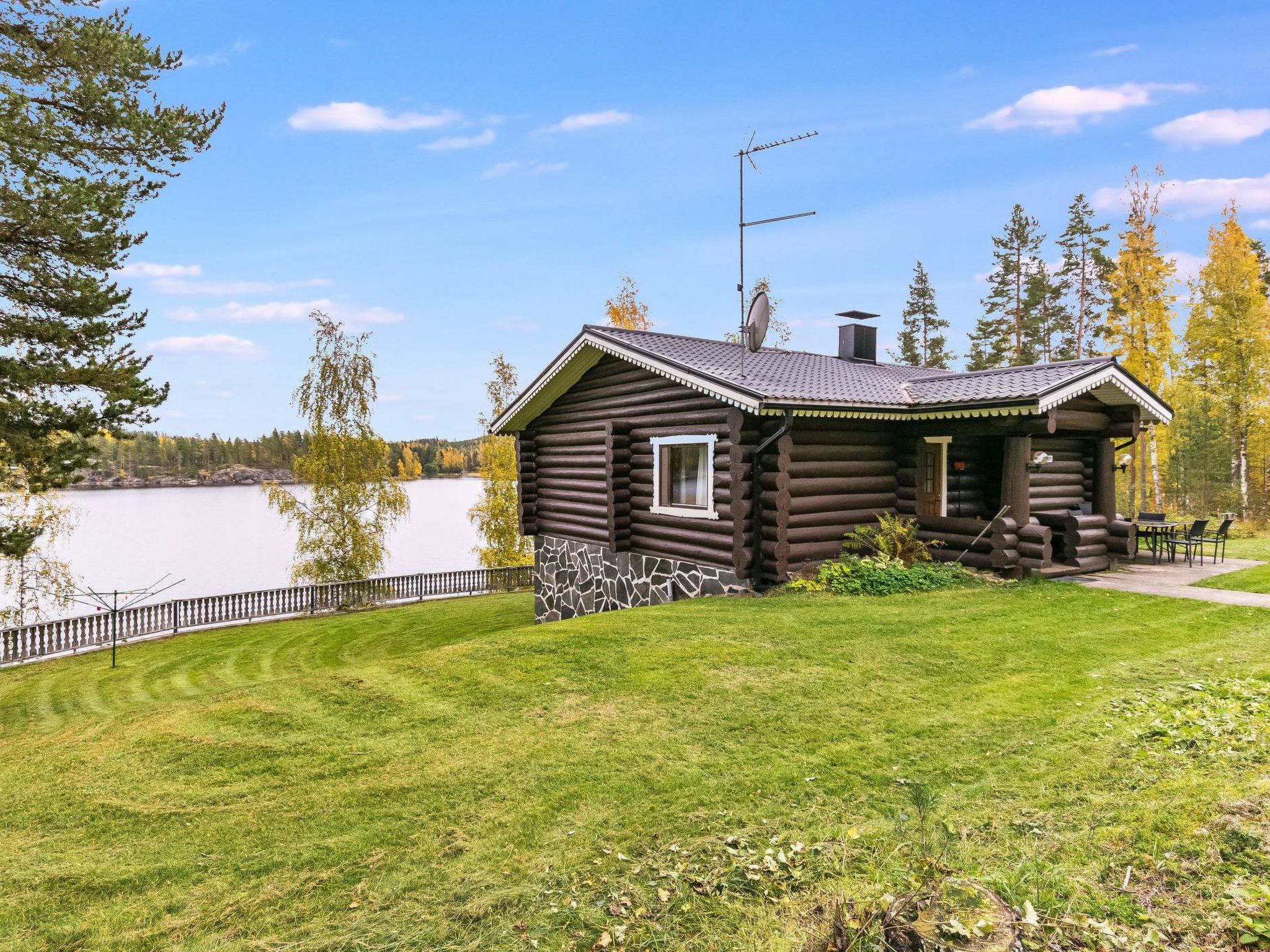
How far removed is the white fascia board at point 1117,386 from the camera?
9875mm

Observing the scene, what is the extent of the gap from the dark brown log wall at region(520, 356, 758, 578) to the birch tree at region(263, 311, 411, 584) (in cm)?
757

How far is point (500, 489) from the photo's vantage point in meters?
25.0

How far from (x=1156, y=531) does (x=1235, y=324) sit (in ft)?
53.8

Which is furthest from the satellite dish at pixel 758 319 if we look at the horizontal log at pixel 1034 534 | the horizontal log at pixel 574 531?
the horizontal log at pixel 1034 534

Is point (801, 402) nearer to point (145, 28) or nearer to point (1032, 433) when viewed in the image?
point (1032, 433)

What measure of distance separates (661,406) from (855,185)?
11.2m

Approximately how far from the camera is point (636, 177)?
79.2 feet

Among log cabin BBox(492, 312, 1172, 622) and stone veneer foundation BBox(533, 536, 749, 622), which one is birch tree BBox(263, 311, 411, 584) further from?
log cabin BBox(492, 312, 1172, 622)

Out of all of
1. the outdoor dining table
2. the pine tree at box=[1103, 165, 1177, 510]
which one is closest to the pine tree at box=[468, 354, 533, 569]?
the outdoor dining table

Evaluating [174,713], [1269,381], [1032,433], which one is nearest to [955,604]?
[1032,433]

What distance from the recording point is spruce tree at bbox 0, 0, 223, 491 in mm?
9070

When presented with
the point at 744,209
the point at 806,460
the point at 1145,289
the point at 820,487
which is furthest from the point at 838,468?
the point at 1145,289

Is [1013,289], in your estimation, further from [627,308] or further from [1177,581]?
[1177,581]

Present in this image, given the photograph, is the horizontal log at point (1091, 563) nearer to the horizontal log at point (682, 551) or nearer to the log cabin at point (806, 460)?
the log cabin at point (806, 460)
